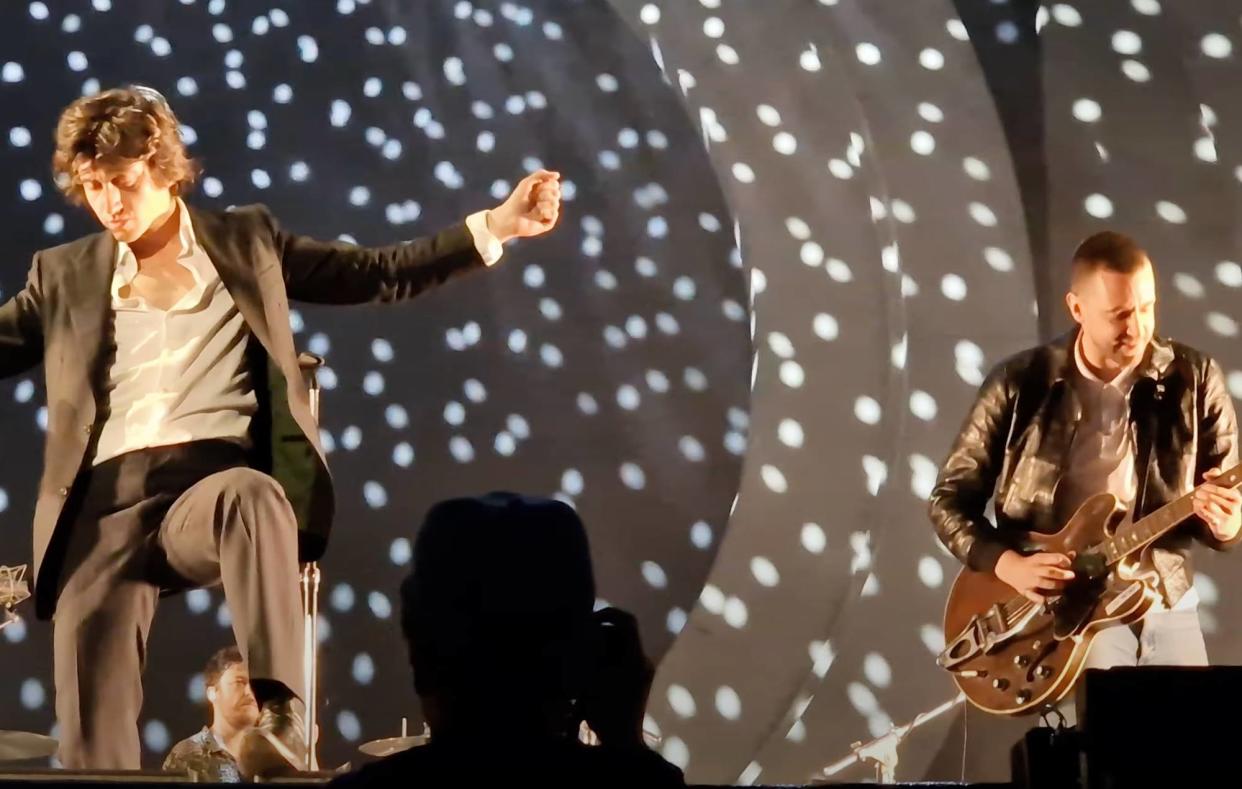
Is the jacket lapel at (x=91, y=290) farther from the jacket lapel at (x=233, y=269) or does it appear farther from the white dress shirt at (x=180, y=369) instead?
the jacket lapel at (x=233, y=269)

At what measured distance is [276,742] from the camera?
110 inches

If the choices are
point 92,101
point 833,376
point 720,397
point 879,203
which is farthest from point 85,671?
point 879,203

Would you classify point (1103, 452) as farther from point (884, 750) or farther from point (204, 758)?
point (204, 758)

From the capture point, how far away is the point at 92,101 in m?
3.38

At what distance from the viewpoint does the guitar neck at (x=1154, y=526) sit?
10.5 feet

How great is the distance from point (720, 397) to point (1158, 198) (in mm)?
1142

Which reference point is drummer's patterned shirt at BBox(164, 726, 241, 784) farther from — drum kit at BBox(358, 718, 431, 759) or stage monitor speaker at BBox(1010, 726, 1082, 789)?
stage monitor speaker at BBox(1010, 726, 1082, 789)

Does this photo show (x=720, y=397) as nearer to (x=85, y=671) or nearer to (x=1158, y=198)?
(x=1158, y=198)

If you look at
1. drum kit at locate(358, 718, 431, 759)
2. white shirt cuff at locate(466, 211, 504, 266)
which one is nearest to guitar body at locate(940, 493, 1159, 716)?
drum kit at locate(358, 718, 431, 759)

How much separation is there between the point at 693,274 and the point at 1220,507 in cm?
131

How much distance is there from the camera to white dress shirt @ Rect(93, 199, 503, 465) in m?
3.24

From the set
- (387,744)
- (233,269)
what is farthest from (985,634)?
(233,269)

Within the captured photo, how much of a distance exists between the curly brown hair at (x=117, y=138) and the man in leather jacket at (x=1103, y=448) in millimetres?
1897

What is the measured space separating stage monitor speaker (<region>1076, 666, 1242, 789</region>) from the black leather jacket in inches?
79.9
